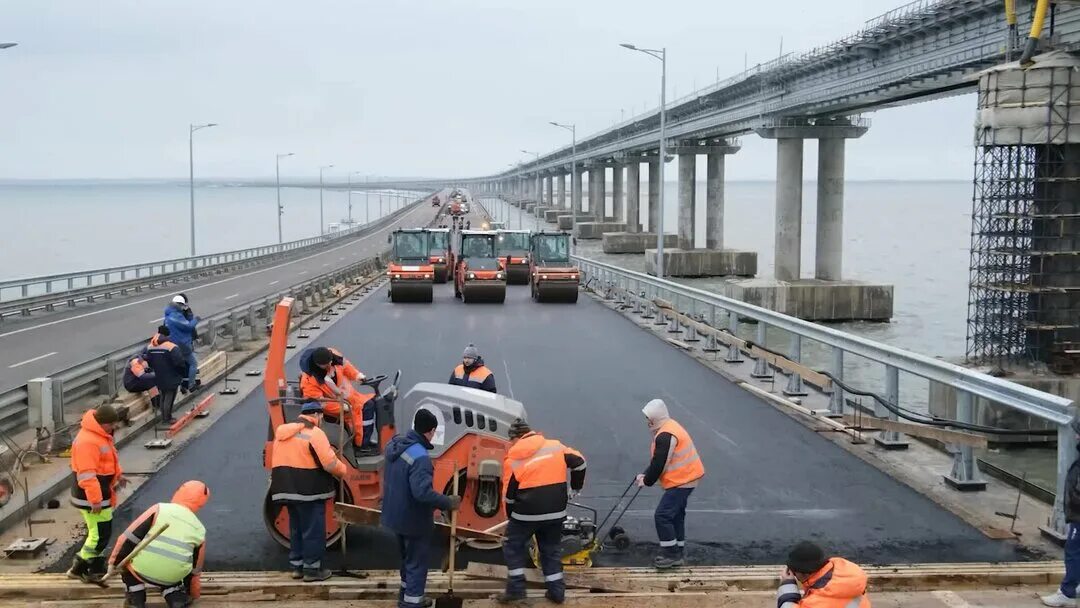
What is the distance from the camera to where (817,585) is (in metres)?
5.39

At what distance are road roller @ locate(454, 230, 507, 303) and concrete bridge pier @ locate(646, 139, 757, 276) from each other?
42706 millimetres

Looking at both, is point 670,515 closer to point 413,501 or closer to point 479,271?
point 413,501

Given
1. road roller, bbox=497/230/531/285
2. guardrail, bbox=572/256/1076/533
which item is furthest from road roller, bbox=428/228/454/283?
guardrail, bbox=572/256/1076/533

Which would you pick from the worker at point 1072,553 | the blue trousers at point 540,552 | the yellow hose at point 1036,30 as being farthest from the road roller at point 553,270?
the worker at point 1072,553

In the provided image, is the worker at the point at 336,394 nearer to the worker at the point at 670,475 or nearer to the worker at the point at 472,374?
the worker at the point at 472,374

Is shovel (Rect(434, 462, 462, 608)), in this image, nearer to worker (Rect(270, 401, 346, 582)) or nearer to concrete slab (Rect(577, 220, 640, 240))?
worker (Rect(270, 401, 346, 582))

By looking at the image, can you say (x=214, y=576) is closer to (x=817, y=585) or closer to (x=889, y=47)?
(x=817, y=585)

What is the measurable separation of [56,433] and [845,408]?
10.6 metres

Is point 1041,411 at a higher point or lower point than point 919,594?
higher

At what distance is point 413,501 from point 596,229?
418 ft

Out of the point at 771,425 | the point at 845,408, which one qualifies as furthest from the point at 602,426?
the point at 845,408

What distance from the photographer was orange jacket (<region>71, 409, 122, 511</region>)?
27.0 feet

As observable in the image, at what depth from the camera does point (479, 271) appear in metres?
34.4

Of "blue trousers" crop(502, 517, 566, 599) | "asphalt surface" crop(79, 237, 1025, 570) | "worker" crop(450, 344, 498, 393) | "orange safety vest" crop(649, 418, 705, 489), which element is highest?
"worker" crop(450, 344, 498, 393)
